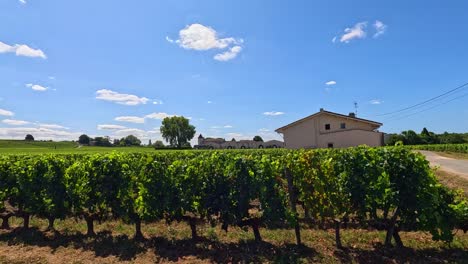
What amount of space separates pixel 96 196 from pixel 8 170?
2.83 m

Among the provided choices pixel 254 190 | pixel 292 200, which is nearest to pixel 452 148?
pixel 292 200

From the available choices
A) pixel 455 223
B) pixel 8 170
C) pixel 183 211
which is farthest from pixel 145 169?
pixel 455 223

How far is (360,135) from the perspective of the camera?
32969 millimetres

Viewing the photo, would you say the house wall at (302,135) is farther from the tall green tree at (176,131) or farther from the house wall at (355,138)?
the tall green tree at (176,131)

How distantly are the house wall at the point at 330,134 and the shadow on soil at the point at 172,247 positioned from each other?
2916cm

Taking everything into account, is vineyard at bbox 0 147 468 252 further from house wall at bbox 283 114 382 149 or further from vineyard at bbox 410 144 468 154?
vineyard at bbox 410 144 468 154

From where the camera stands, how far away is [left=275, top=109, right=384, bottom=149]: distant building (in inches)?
1305

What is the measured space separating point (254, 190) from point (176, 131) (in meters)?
105

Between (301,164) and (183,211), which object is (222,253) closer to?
(183,211)

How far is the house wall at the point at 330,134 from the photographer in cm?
3303

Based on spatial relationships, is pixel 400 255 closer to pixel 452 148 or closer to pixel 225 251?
pixel 225 251

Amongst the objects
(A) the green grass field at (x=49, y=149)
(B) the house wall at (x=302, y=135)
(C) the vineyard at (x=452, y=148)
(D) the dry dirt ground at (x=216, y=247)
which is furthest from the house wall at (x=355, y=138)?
(A) the green grass field at (x=49, y=149)

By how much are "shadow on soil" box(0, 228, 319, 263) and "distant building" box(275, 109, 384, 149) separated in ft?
97.8

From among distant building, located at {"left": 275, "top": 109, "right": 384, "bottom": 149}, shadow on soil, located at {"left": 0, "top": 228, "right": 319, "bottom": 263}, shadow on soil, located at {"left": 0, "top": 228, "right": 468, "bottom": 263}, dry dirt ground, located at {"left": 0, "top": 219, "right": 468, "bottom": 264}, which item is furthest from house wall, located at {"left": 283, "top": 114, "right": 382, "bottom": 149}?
shadow on soil, located at {"left": 0, "top": 228, "right": 319, "bottom": 263}
